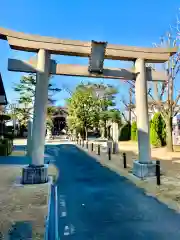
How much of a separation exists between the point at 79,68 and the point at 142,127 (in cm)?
356

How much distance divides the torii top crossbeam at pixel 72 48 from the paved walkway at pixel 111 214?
198 inches

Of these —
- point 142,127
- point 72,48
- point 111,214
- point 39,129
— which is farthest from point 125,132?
point 111,214

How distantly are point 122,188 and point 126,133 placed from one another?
29.1m

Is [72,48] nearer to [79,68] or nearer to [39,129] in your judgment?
[79,68]

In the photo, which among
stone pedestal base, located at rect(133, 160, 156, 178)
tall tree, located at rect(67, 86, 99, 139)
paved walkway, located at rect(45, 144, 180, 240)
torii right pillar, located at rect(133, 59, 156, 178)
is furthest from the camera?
tall tree, located at rect(67, 86, 99, 139)

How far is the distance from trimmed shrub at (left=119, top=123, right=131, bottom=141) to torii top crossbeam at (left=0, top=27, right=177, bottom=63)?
26903mm

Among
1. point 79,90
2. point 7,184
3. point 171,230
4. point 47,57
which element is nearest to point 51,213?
point 171,230

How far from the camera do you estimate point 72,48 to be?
917 centimetres

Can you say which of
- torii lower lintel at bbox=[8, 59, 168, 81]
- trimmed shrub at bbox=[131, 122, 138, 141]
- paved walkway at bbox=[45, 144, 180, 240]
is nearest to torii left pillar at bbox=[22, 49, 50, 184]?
torii lower lintel at bbox=[8, 59, 168, 81]

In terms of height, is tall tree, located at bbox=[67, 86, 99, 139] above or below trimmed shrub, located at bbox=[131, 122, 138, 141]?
above

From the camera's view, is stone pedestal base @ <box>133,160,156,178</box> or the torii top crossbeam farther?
stone pedestal base @ <box>133,160,156,178</box>

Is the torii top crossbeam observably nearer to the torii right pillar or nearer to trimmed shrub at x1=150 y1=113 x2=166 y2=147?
the torii right pillar

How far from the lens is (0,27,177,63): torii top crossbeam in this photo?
28.1ft

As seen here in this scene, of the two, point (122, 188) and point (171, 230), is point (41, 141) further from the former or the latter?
point (171, 230)
